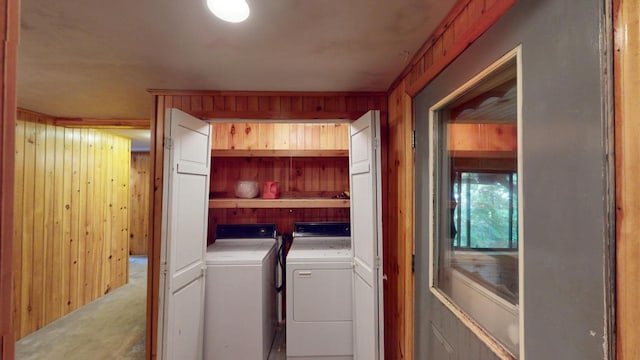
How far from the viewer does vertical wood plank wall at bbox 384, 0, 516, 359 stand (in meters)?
1.05

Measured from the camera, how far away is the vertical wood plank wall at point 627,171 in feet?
1.66

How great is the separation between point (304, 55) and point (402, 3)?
0.60 meters

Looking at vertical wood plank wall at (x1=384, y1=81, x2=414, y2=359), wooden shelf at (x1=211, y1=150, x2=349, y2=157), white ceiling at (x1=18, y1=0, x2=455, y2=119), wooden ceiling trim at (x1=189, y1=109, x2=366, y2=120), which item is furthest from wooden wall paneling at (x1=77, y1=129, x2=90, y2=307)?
vertical wood plank wall at (x1=384, y1=81, x2=414, y2=359)

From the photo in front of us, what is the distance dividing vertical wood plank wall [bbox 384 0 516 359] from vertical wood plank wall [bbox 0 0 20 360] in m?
1.09

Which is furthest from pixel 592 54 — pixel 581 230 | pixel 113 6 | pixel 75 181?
pixel 75 181

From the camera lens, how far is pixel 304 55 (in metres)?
1.52

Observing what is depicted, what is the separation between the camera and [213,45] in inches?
55.9

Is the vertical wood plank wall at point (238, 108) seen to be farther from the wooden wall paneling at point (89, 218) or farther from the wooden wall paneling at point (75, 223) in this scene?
the wooden wall paneling at point (89, 218)

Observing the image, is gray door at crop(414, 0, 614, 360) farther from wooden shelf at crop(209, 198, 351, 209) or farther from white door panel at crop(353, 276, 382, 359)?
wooden shelf at crop(209, 198, 351, 209)

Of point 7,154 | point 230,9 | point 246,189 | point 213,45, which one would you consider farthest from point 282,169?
point 7,154

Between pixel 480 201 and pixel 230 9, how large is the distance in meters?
1.21

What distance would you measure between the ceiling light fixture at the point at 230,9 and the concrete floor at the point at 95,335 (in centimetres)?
277

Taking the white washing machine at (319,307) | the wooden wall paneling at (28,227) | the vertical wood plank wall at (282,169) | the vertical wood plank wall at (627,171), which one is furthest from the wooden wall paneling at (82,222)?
the vertical wood plank wall at (627,171)

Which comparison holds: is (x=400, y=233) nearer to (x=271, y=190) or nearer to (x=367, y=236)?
(x=367, y=236)
